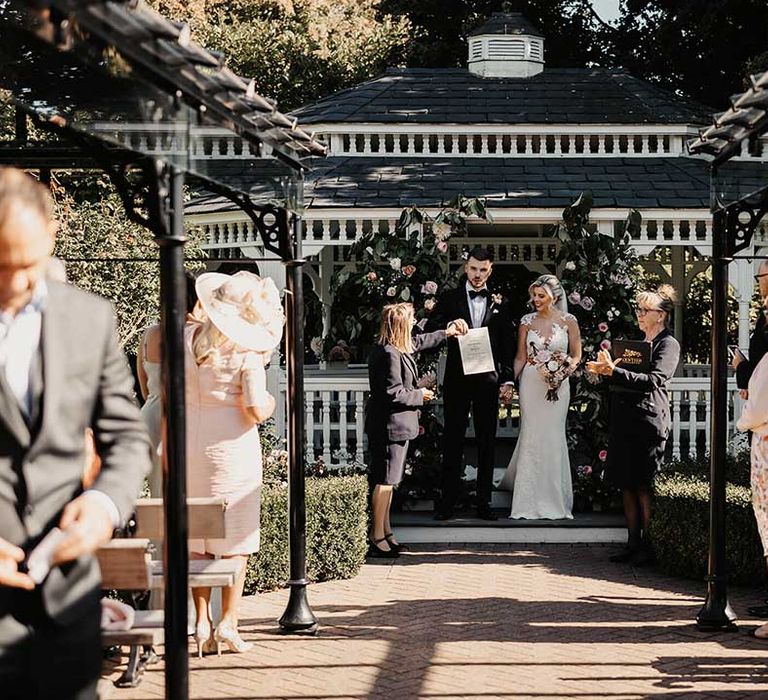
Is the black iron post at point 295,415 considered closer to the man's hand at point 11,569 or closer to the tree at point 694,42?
the man's hand at point 11,569

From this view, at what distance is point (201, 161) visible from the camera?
5969 mm

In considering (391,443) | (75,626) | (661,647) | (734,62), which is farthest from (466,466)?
(734,62)

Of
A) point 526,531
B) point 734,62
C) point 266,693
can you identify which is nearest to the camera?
point 266,693

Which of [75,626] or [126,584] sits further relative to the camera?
[126,584]

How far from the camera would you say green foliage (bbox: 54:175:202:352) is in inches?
568

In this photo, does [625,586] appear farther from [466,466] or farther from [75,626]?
[75,626]

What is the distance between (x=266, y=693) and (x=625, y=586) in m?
3.86

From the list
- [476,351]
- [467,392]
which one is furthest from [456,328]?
[467,392]

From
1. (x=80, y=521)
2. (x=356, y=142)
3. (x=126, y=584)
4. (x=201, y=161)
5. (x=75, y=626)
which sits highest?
(x=356, y=142)

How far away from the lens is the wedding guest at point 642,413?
33.8ft

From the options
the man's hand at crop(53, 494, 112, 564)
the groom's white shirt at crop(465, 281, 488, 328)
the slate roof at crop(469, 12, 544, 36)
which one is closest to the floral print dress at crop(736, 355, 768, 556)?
the groom's white shirt at crop(465, 281, 488, 328)

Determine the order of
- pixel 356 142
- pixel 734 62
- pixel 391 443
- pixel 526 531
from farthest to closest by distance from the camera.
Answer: pixel 734 62 < pixel 356 142 < pixel 526 531 < pixel 391 443

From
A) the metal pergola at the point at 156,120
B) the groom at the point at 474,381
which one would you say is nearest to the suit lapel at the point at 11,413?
the metal pergola at the point at 156,120

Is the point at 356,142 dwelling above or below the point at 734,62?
below
